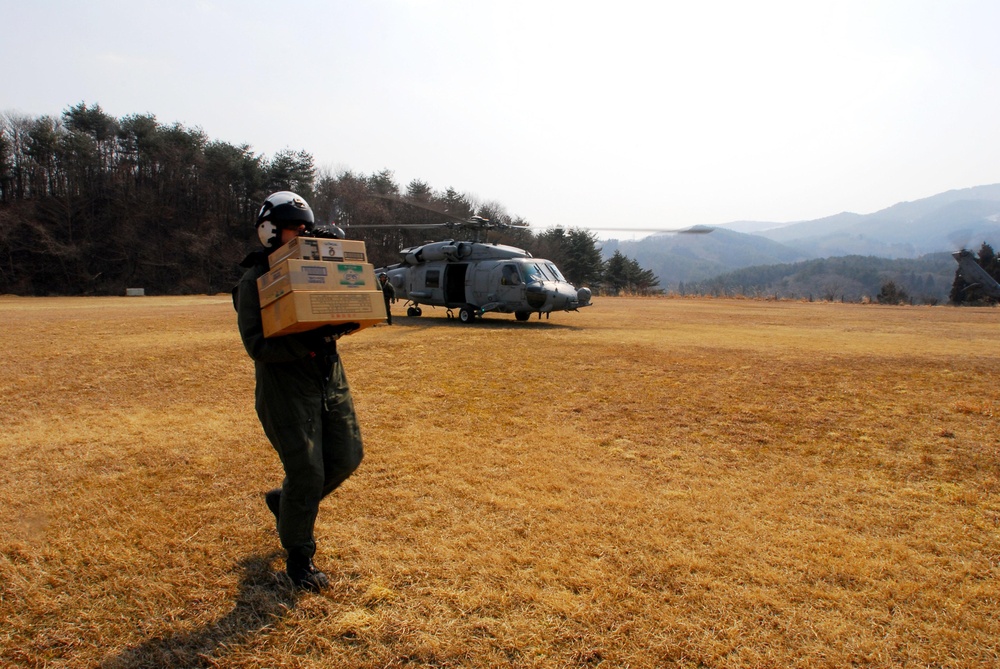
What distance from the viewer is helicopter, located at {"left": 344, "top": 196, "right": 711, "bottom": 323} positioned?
1545 cm

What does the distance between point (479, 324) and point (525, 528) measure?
42.3 feet

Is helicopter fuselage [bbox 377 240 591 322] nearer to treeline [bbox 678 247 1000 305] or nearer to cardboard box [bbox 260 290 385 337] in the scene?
cardboard box [bbox 260 290 385 337]

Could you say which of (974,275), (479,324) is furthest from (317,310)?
(974,275)

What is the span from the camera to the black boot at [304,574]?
2.86 metres

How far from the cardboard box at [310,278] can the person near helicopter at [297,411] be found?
0.50ft

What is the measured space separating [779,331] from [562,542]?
1357 centimetres

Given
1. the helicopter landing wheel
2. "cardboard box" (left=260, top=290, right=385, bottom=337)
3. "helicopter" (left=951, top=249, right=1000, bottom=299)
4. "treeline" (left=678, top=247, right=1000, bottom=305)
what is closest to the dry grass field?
"cardboard box" (left=260, top=290, right=385, bottom=337)

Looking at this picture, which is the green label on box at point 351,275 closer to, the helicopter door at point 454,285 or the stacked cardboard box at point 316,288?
the stacked cardboard box at point 316,288

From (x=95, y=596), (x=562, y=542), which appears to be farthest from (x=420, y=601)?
(x=95, y=596)

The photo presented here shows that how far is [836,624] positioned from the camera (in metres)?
2.58

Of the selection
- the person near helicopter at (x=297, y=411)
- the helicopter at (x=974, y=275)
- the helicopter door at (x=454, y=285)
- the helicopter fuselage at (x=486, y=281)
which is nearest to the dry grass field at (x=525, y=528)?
the person near helicopter at (x=297, y=411)

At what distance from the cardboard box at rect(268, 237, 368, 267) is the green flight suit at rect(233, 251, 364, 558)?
225mm

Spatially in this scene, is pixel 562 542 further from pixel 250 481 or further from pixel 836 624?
pixel 250 481

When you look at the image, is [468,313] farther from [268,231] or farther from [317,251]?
[317,251]
